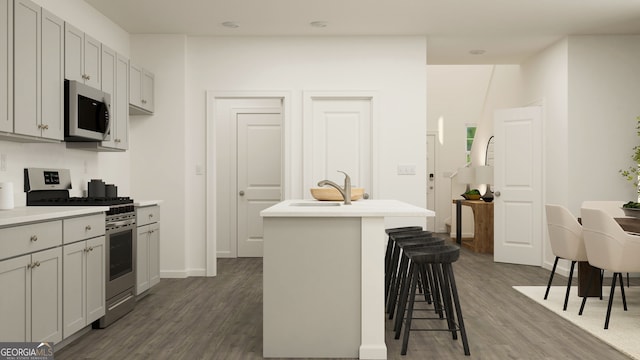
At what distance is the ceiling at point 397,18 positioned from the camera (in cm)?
482

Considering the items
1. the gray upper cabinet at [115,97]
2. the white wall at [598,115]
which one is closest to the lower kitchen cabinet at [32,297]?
the gray upper cabinet at [115,97]

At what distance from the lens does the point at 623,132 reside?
5.82 meters

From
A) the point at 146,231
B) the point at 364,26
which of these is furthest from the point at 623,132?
the point at 146,231

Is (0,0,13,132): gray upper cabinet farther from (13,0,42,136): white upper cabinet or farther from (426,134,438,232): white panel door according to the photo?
(426,134,438,232): white panel door

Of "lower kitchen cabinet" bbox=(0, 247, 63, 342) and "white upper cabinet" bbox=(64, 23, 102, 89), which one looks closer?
"lower kitchen cabinet" bbox=(0, 247, 63, 342)

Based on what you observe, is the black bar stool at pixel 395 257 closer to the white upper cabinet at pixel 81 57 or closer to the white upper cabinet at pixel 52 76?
the white upper cabinet at pixel 52 76

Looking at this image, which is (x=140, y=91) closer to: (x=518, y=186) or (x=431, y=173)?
(x=518, y=186)

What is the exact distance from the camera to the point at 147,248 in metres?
4.55

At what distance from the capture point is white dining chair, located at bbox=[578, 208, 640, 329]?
3.61 meters

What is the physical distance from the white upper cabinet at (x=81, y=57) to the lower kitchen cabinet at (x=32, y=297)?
→ 1.54m

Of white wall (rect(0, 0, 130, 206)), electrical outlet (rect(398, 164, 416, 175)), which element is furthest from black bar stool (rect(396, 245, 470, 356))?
white wall (rect(0, 0, 130, 206))

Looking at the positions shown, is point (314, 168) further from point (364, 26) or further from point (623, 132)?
point (623, 132)

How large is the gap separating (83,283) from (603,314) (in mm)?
3888

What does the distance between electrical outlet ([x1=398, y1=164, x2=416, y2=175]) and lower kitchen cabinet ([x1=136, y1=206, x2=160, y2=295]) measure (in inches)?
106
